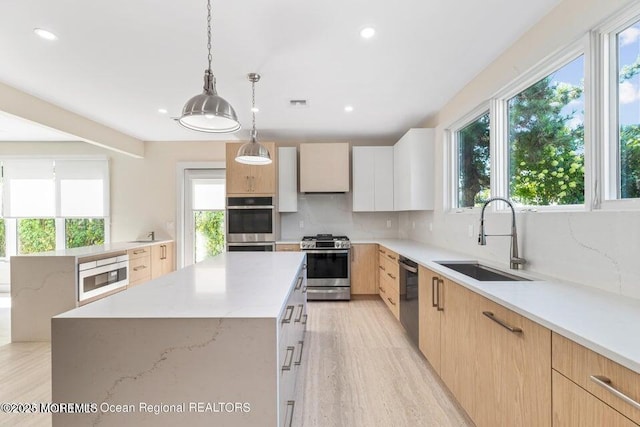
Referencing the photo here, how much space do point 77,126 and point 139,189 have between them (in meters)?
1.52

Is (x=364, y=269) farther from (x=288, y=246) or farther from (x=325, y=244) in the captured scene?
(x=288, y=246)

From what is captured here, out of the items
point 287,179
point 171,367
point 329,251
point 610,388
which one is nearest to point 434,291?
point 610,388

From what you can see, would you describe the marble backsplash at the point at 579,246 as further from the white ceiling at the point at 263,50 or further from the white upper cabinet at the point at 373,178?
the white upper cabinet at the point at 373,178

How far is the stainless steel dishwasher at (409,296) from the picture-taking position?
2562mm

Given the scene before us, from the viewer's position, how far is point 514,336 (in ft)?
4.04

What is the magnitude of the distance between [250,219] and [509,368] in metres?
3.51

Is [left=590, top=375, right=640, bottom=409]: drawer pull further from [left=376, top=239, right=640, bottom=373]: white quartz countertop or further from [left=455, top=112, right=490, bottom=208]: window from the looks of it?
[left=455, top=112, right=490, bottom=208]: window

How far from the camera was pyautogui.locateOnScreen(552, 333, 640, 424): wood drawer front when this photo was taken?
2.46 feet

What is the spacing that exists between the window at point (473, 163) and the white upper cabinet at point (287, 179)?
7.52 feet

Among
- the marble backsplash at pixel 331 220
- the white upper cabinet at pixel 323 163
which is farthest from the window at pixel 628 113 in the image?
the marble backsplash at pixel 331 220

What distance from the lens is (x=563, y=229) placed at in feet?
5.37

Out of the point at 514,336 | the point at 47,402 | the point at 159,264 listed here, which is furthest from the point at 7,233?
the point at 514,336

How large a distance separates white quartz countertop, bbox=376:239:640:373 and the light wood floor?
914 mm

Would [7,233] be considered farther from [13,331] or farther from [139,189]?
[13,331]
